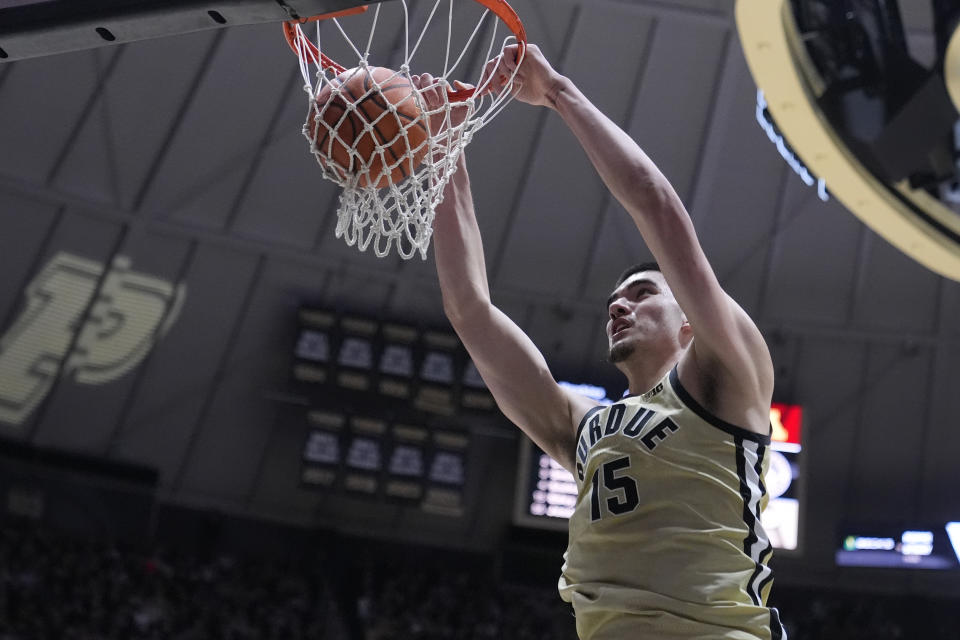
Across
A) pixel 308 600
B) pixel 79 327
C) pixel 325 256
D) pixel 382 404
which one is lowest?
pixel 308 600

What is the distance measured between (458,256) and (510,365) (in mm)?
401

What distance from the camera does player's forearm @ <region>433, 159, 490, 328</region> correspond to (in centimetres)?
337

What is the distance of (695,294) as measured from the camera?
2.59 m

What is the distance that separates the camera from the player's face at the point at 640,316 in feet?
9.88

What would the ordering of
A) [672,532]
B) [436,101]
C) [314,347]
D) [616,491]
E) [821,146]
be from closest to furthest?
[672,532]
[616,491]
[436,101]
[821,146]
[314,347]

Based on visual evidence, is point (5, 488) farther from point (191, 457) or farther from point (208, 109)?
point (208, 109)

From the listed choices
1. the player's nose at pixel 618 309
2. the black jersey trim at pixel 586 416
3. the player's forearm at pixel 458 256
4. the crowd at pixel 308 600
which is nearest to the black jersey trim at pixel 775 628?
the black jersey trim at pixel 586 416

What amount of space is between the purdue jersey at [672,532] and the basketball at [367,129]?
4.57ft

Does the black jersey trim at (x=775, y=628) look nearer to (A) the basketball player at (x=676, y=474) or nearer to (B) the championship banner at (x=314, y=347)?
(A) the basketball player at (x=676, y=474)

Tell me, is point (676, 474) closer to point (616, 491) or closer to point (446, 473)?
point (616, 491)

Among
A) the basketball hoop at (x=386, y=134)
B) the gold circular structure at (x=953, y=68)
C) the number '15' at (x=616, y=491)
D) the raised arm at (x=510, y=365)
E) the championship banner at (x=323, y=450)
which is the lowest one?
the number '15' at (x=616, y=491)

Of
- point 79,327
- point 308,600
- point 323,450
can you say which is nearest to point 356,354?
point 323,450

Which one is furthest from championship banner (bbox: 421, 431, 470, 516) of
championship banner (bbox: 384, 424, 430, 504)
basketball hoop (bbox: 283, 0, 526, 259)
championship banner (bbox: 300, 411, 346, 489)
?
basketball hoop (bbox: 283, 0, 526, 259)

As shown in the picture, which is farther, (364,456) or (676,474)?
(364,456)
